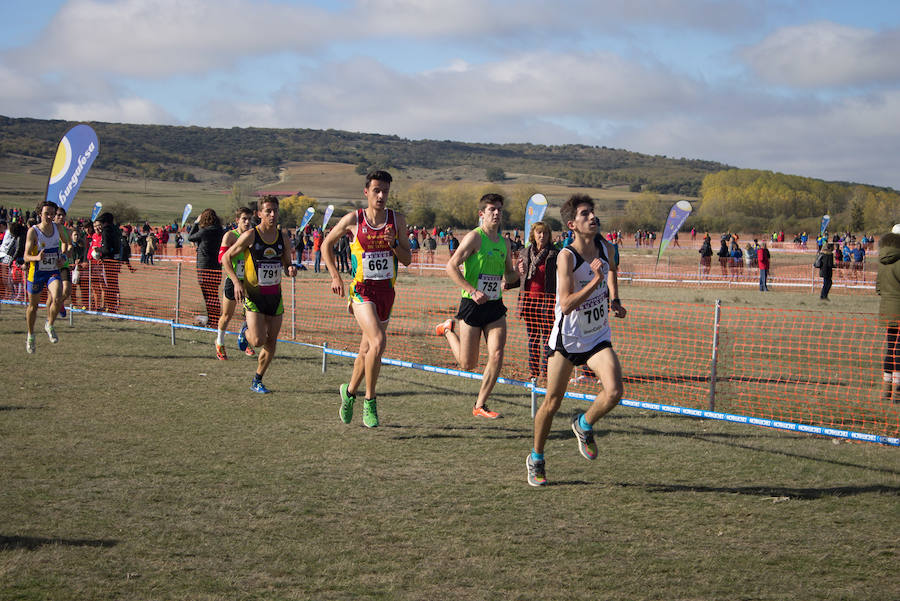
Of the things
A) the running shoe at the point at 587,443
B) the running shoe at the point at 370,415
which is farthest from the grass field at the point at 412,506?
the running shoe at the point at 587,443

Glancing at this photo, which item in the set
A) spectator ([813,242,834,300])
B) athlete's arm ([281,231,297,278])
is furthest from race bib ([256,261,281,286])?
spectator ([813,242,834,300])

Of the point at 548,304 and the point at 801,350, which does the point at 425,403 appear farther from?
the point at 801,350

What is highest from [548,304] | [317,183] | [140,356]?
[317,183]

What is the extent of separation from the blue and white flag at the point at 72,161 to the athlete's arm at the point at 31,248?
9.25 ft

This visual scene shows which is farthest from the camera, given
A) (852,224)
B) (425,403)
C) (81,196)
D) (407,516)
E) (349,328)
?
(81,196)

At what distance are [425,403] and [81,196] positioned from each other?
131171 millimetres

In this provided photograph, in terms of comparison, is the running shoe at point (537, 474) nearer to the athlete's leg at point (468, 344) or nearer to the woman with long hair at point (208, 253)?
the athlete's leg at point (468, 344)

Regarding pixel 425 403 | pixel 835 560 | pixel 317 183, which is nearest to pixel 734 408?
pixel 425 403

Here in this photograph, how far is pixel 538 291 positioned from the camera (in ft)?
31.3

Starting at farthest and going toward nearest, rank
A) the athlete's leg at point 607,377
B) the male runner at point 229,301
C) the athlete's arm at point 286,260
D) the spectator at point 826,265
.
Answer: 1. the spectator at point 826,265
2. the male runner at point 229,301
3. the athlete's arm at point 286,260
4. the athlete's leg at point 607,377

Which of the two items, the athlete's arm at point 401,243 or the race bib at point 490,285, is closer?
the athlete's arm at point 401,243

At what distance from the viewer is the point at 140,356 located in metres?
10.9

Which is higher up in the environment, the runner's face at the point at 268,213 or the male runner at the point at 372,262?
the runner's face at the point at 268,213

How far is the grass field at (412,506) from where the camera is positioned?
3879 millimetres
